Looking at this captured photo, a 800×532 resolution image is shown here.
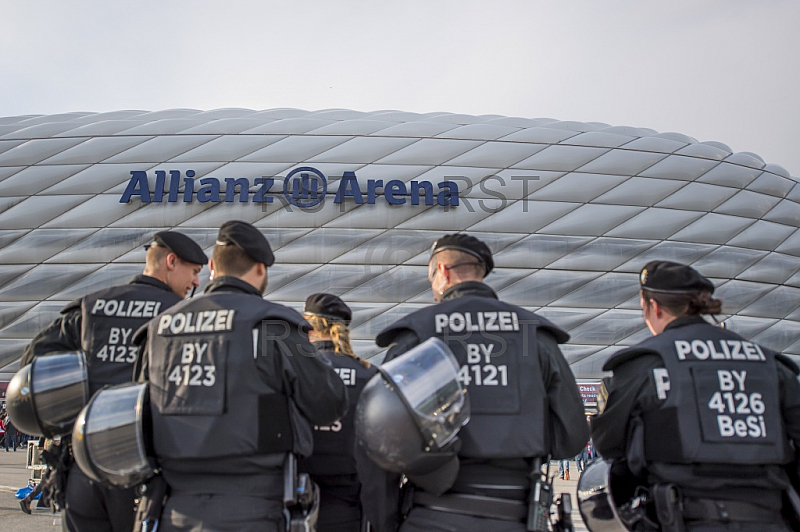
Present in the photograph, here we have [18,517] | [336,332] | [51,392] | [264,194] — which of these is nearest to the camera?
[51,392]

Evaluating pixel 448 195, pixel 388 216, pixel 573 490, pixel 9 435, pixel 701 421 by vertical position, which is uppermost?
pixel 448 195

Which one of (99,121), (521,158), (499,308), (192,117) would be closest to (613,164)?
(521,158)

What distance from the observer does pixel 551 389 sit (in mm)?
2117

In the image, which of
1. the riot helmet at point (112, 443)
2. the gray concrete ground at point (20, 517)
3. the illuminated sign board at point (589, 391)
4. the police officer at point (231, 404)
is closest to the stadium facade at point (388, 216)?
the illuminated sign board at point (589, 391)

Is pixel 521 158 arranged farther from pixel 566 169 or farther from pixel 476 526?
pixel 476 526

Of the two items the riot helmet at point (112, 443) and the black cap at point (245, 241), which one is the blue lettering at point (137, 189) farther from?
the riot helmet at point (112, 443)

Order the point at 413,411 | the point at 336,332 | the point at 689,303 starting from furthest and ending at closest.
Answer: the point at 336,332 < the point at 689,303 < the point at 413,411

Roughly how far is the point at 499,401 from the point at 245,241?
1.02m

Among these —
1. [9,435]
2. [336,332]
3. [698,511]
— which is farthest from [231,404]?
[9,435]

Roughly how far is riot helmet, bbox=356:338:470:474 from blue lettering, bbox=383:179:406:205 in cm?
1254

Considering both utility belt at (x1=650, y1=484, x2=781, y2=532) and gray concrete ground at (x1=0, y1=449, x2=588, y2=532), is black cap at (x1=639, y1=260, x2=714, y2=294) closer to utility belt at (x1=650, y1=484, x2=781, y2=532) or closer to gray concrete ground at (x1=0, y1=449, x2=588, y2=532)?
utility belt at (x1=650, y1=484, x2=781, y2=532)

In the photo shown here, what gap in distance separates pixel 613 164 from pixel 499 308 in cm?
1388

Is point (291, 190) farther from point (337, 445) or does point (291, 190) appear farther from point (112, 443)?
point (112, 443)

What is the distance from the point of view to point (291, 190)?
14.2 meters
